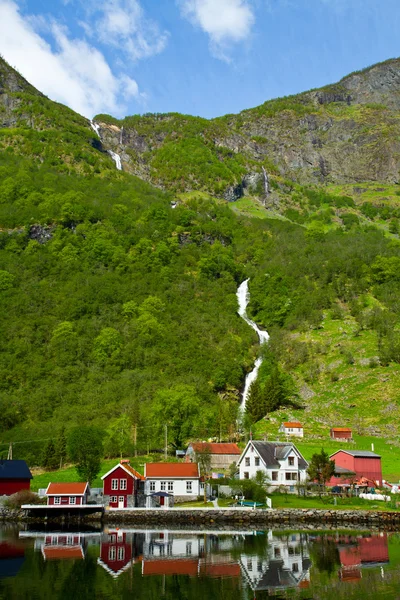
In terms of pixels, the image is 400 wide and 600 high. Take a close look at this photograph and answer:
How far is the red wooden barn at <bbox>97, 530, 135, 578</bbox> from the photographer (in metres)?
36.7

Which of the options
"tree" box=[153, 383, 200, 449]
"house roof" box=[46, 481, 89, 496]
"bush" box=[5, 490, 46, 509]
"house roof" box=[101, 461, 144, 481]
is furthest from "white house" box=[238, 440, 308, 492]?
"bush" box=[5, 490, 46, 509]

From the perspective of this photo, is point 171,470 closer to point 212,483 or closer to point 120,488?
point 212,483

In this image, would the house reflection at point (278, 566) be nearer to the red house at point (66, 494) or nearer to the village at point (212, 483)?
the village at point (212, 483)

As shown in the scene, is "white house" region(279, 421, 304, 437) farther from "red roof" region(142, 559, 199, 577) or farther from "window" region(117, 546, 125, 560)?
"red roof" region(142, 559, 199, 577)

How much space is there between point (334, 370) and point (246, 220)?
314 ft

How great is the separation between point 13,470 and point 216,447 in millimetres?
25601

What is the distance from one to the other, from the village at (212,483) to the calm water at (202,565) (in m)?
11.1

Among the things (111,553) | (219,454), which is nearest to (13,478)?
(219,454)

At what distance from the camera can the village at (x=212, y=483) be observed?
2429 inches

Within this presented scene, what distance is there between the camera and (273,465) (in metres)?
70.0

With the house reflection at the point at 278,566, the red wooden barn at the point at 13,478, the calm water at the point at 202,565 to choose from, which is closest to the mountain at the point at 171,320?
the red wooden barn at the point at 13,478

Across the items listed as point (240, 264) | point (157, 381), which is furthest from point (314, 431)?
point (240, 264)

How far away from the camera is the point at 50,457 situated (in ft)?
254

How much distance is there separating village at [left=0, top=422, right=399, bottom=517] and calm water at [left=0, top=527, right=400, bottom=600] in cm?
1112
